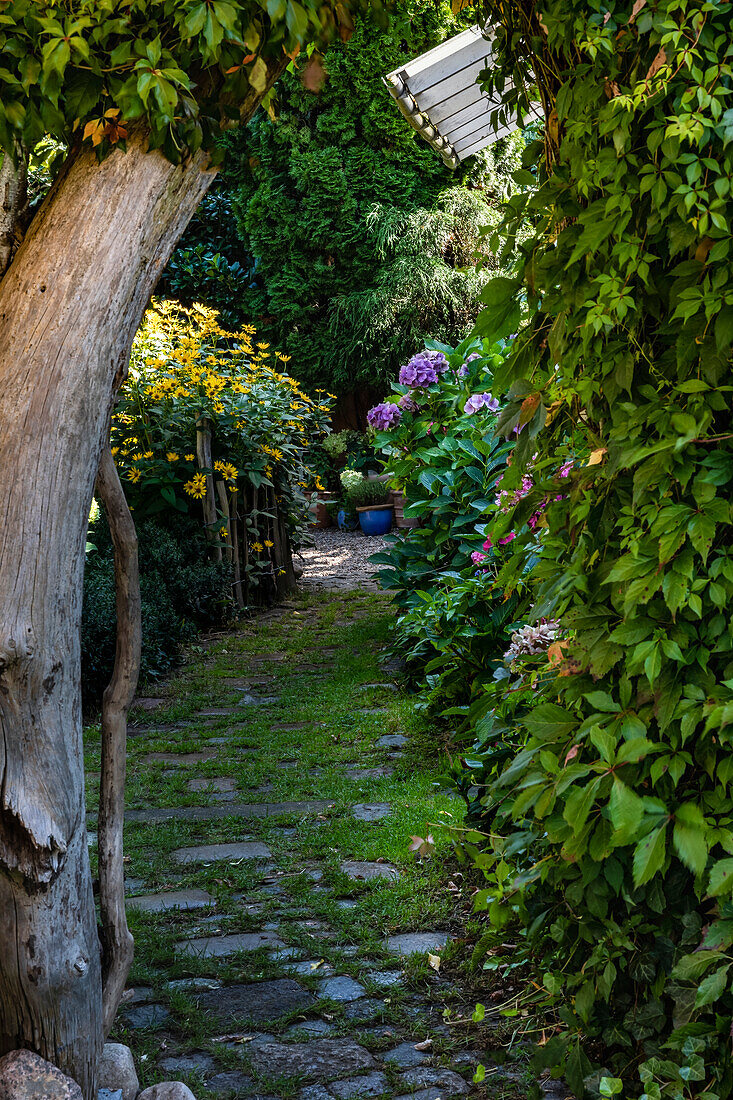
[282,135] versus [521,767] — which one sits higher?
[282,135]

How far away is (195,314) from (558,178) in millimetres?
6184

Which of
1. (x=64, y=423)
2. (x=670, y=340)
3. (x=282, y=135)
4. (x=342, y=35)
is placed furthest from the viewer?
(x=282, y=135)

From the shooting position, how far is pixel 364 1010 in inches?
87.5

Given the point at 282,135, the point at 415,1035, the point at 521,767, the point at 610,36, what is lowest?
the point at 415,1035

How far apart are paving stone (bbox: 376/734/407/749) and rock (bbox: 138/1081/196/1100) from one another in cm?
239

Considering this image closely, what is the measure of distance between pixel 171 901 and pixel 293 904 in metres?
0.39

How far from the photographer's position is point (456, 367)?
510 centimetres

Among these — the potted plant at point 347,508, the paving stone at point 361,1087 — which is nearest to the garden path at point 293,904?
the paving stone at point 361,1087

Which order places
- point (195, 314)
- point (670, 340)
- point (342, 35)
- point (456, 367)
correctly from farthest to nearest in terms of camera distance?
point (195, 314)
point (456, 367)
point (342, 35)
point (670, 340)

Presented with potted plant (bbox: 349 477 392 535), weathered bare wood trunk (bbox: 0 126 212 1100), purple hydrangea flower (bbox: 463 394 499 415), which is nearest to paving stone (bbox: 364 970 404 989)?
weathered bare wood trunk (bbox: 0 126 212 1100)

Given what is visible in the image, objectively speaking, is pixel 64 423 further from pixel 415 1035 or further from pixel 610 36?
pixel 415 1035

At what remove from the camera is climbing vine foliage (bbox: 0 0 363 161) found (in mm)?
1598

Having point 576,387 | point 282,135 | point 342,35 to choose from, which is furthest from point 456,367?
point 282,135

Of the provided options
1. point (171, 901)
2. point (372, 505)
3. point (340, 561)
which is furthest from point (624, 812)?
point (372, 505)
